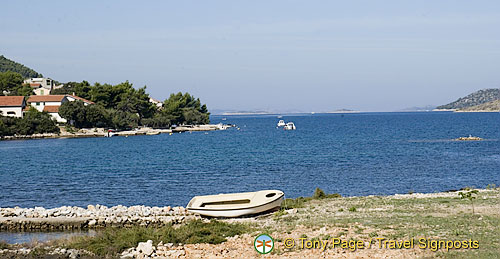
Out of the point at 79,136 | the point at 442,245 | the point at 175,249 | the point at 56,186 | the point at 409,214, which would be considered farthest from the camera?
the point at 79,136

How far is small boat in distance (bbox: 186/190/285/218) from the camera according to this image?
63.5 ft

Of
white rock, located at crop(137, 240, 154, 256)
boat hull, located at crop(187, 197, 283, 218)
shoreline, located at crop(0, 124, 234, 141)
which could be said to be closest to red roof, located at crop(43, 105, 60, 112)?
shoreline, located at crop(0, 124, 234, 141)

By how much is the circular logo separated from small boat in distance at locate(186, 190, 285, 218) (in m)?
5.05

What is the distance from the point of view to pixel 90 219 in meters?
20.7

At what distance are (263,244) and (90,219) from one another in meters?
9.47

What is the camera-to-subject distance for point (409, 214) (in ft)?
57.4

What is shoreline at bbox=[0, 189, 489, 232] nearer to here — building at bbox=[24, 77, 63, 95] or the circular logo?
the circular logo

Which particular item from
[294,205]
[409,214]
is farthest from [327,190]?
[409,214]

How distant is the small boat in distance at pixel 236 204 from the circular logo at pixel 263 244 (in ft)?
16.6

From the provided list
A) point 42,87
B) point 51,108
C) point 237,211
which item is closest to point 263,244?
point 237,211

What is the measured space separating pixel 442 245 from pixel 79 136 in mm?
87435

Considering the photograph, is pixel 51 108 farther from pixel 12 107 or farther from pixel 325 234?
pixel 325 234

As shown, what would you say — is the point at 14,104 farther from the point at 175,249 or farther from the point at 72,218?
the point at 175,249

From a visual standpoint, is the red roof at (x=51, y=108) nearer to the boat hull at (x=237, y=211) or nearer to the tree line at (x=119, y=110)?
the tree line at (x=119, y=110)
